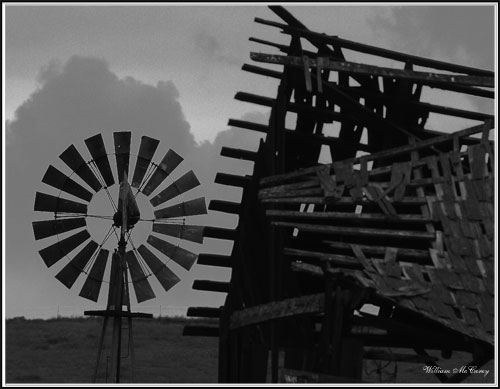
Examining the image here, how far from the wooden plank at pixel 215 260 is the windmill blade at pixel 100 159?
4.15 meters

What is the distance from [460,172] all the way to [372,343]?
5703 mm

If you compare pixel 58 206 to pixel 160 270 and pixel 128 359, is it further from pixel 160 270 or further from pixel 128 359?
pixel 128 359

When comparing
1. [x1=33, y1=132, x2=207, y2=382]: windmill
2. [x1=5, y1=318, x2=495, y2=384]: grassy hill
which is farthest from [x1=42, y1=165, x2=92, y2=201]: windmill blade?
[x1=5, y1=318, x2=495, y2=384]: grassy hill

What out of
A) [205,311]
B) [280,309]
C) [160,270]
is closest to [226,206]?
[205,311]

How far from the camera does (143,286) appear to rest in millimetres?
23031

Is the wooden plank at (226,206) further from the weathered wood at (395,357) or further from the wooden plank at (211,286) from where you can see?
the weathered wood at (395,357)

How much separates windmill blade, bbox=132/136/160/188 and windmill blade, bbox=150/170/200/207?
46 cm

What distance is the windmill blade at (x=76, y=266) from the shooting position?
2300 cm

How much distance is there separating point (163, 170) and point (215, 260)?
4119mm

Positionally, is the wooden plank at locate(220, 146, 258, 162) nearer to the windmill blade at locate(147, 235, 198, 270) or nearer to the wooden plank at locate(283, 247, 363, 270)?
the wooden plank at locate(283, 247, 363, 270)

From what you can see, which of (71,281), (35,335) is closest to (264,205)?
(71,281)

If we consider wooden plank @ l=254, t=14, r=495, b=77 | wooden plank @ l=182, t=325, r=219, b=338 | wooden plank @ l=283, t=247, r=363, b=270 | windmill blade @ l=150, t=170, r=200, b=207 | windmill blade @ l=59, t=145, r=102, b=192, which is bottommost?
wooden plank @ l=182, t=325, r=219, b=338

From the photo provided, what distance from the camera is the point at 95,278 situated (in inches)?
913

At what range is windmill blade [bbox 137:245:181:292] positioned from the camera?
2273 cm
